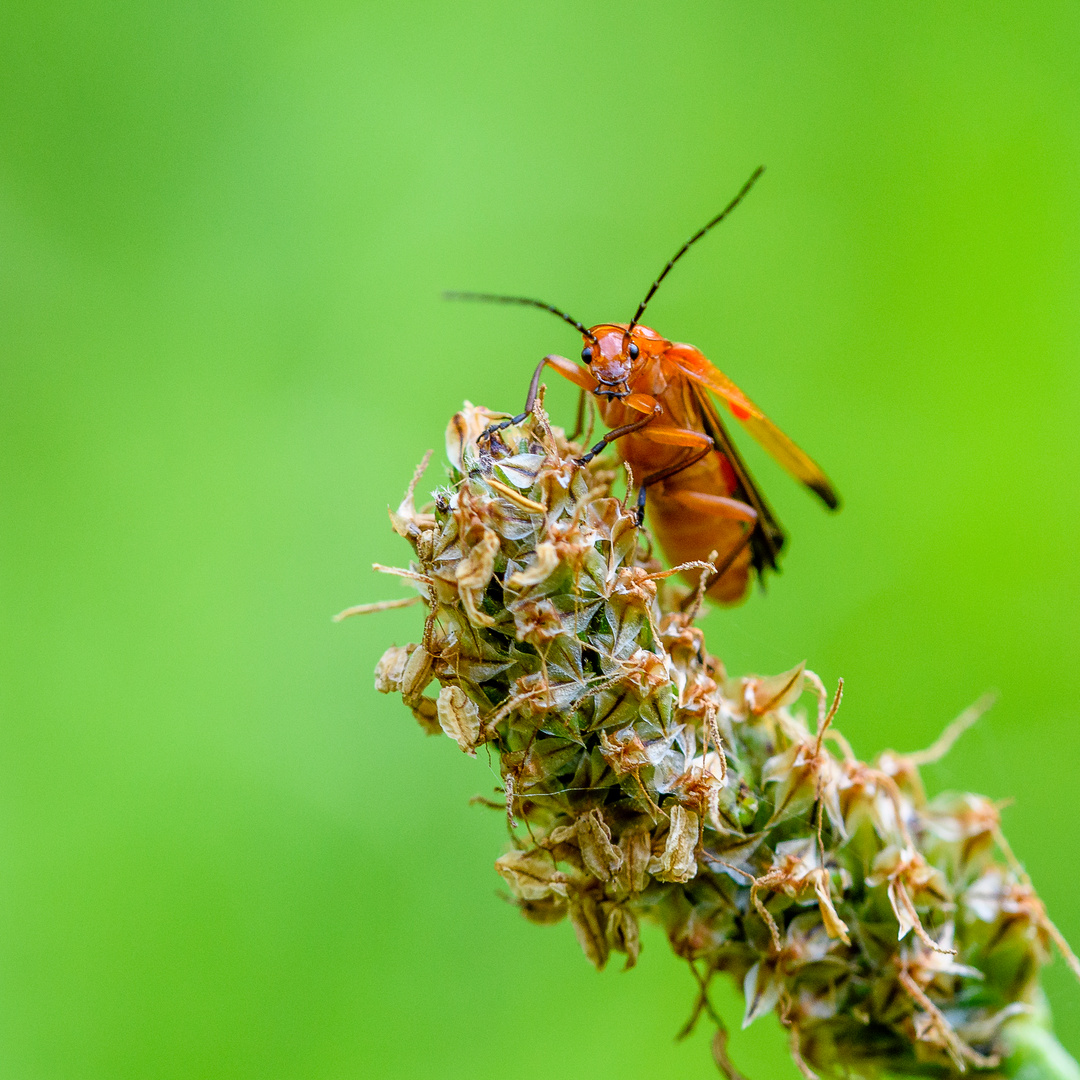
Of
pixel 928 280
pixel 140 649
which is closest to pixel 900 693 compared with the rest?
pixel 928 280

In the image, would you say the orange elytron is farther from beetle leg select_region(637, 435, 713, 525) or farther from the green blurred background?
the green blurred background

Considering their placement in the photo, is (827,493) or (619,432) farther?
(827,493)

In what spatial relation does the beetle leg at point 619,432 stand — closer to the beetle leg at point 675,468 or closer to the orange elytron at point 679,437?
the orange elytron at point 679,437

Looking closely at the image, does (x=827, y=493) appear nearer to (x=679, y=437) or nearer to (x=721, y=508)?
(x=721, y=508)

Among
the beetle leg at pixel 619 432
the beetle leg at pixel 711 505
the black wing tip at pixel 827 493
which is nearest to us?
the beetle leg at pixel 619 432

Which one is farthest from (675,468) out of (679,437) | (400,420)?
(400,420)

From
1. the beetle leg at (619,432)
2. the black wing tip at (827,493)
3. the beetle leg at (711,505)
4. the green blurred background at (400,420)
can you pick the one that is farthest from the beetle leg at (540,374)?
the green blurred background at (400,420)

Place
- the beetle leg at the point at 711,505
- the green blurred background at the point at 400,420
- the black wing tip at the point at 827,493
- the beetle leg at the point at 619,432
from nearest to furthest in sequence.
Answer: the beetle leg at the point at 619,432, the beetle leg at the point at 711,505, the black wing tip at the point at 827,493, the green blurred background at the point at 400,420
